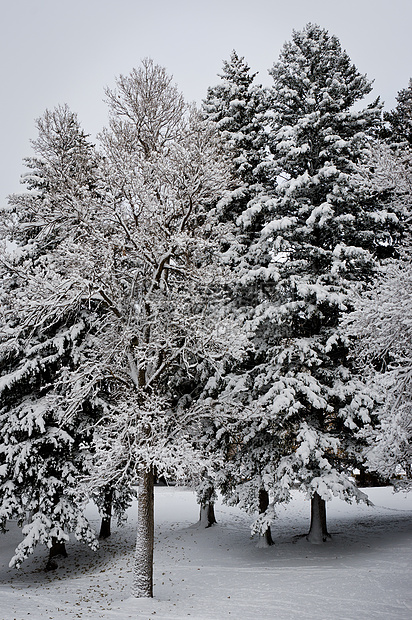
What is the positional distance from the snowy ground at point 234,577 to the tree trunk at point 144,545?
36cm

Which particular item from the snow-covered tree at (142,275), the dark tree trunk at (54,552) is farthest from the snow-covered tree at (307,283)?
the dark tree trunk at (54,552)

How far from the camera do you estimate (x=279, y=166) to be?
52.7 ft

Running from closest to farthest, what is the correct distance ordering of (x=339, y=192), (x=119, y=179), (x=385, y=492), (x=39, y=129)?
1. (x=119, y=179)
2. (x=39, y=129)
3. (x=339, y=192)
4. (x=385, y=492)

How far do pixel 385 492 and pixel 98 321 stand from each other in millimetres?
21003

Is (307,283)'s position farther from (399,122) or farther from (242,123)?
(399,122)

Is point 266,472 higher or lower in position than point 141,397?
lower

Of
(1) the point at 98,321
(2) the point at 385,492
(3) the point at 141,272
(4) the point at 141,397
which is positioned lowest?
(2) the point at 385,492

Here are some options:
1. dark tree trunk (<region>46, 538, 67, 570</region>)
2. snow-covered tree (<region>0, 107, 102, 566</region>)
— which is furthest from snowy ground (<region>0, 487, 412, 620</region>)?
snow-covered tree (<region>0, 107, 102, 566</region>)

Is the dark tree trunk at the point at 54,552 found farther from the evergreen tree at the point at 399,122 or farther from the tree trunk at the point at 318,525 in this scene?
the evergreen tree at the point at 399,122

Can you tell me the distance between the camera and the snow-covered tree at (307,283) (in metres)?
13.2

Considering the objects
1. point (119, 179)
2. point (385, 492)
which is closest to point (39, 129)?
point (119, 179)

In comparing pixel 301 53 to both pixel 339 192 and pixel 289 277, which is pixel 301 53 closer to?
pixel 339 192

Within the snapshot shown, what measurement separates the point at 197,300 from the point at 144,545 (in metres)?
5.64

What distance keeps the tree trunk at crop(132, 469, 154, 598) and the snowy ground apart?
365mm
